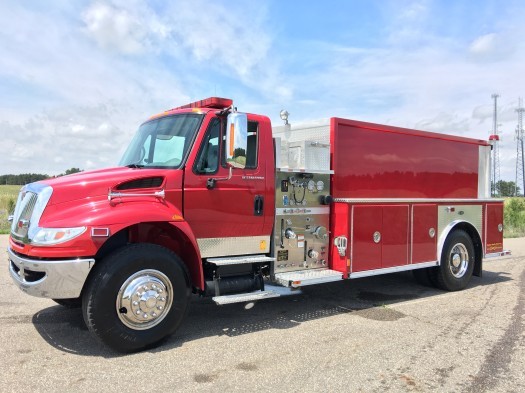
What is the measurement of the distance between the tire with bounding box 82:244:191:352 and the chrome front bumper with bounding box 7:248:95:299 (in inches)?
5.1

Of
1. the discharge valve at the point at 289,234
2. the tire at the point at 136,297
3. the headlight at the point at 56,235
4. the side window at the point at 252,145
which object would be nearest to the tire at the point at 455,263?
the discharge valve at the point at 289,234

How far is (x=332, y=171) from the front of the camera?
629 centimetres

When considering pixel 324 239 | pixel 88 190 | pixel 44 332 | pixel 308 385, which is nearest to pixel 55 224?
pixel 88 190

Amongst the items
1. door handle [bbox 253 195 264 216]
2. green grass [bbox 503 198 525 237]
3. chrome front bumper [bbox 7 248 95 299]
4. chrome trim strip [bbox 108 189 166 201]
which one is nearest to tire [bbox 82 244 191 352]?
chrome front bumper [bbox 7 248 95 299]

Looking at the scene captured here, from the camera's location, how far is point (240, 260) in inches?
210

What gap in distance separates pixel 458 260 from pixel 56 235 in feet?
21.5

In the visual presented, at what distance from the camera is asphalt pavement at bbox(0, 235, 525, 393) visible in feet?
12.8

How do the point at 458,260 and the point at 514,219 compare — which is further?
the point at 514,219

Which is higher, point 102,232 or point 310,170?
point 310,170

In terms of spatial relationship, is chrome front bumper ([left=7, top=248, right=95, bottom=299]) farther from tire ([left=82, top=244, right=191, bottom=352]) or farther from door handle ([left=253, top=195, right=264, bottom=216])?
door handle ([left=253, top=195, right=264, bottom=216])

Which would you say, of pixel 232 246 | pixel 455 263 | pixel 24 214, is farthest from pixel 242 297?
pixel 455 263

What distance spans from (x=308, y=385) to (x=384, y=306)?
3.11m

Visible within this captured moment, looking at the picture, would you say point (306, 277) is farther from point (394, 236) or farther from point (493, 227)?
point (493, 227)

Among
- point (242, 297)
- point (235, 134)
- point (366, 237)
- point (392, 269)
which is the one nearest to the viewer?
point (235, 134)
